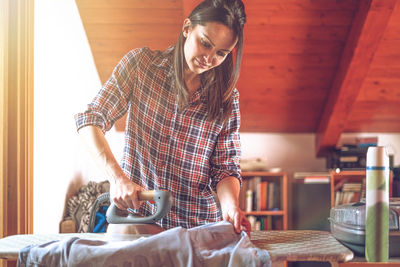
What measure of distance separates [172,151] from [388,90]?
9.98 ft

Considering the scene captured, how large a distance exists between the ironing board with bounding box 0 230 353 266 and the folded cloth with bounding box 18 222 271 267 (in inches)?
2.2

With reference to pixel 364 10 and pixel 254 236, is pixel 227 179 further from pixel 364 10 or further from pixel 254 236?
pixel 364 10

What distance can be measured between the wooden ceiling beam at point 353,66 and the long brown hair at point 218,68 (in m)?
1.94

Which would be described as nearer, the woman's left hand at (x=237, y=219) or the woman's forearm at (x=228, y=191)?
the woman's left hand at (x=237, y=219)

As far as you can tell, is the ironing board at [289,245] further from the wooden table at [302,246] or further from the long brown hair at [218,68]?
the long brown hair at [218,68]

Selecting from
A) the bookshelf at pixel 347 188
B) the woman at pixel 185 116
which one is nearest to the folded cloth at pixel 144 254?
the woman at pixel 185 116

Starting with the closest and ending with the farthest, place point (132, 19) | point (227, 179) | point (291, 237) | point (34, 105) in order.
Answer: point (291, 237), point (227, 179), point (34, 105), point (132, 19)

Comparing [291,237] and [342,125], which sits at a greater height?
[342,125]

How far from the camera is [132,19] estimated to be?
3178 millimetres

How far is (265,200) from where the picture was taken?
3902 millimetres

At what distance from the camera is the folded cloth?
2.66 ft

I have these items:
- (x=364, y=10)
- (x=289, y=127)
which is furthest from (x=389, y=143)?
(x=364, y=10)

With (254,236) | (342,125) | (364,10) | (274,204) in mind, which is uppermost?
(364,10)

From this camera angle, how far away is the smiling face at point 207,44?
121 cm
